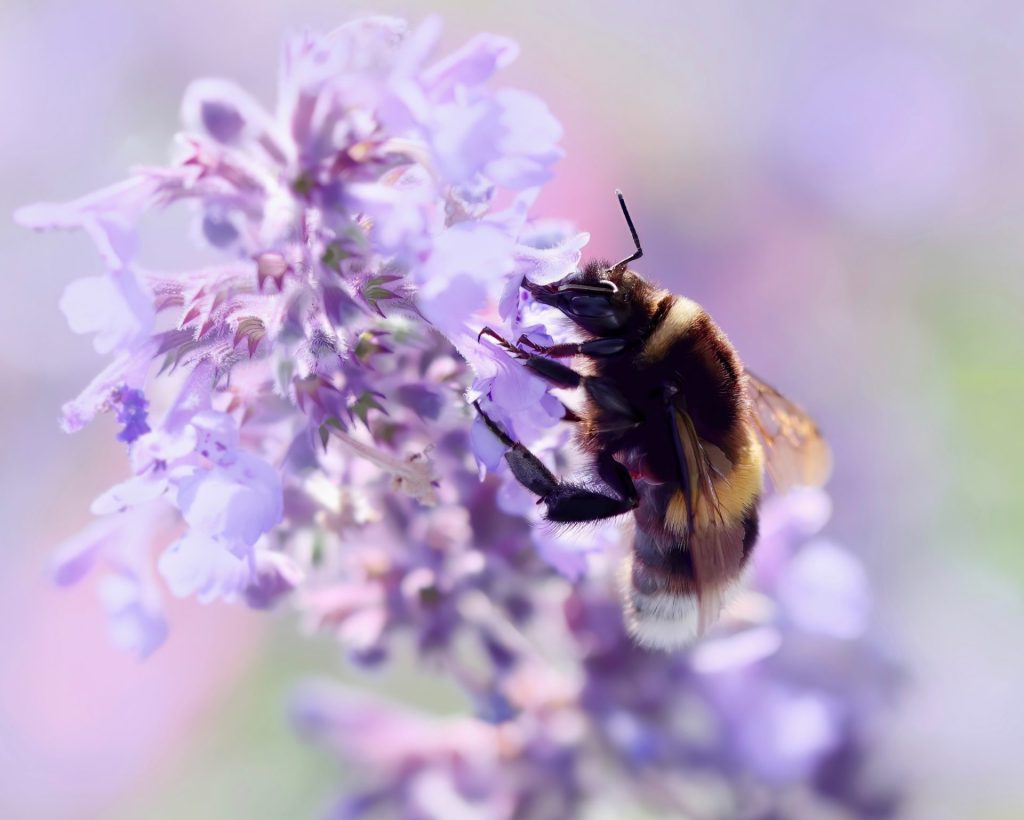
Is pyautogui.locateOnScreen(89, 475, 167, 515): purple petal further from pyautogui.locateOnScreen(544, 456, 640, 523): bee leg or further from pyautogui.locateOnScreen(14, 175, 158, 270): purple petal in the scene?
pyautogui.locateOnScreen(544, 456, 640, 523): bee leg

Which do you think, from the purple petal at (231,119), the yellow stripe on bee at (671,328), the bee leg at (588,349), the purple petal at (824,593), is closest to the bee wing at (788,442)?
the purple petal at (824,593)

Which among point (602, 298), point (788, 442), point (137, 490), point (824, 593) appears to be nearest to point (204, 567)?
point (137, 490)

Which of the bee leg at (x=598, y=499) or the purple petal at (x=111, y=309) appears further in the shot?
the bee leg at (x=598, y=499)

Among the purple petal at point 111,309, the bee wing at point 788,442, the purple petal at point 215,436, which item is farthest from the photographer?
the bee wing at point 788,442

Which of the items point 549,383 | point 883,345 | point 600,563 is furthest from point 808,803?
point 883,345

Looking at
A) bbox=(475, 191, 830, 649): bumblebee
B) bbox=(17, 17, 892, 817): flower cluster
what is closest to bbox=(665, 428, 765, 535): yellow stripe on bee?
bbox=(475, 191, 830, 649): bumblebee

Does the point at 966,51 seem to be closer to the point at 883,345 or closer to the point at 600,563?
the point at 883,345

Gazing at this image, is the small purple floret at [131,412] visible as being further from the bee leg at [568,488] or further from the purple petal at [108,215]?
the bee leg at [568,488]
